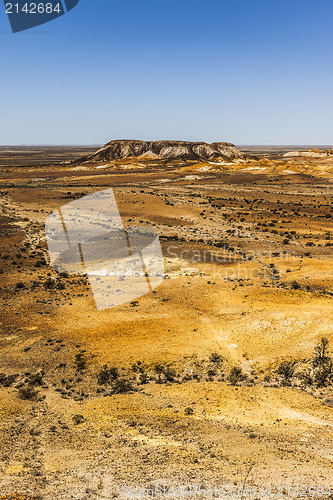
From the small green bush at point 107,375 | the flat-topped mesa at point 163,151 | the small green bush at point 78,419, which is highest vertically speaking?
the flat-topped mesa at point 163,151

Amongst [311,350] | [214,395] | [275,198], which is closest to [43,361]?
[214,395]

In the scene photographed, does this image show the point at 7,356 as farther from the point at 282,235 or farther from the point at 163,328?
the point at 282,235

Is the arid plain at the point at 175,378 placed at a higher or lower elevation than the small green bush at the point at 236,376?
higher


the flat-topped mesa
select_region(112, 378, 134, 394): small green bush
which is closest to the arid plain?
select_region(112, 378, 134, 394): small green bush

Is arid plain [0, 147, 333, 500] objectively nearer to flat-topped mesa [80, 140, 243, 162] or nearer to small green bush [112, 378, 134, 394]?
small green bush [112, 378, 134, 394]

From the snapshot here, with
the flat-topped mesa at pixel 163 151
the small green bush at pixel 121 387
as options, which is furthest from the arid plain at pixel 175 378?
the flat-topped mesa at pixel 163 151

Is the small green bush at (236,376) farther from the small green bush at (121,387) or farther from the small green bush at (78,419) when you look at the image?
the small green bush at (78,419)
